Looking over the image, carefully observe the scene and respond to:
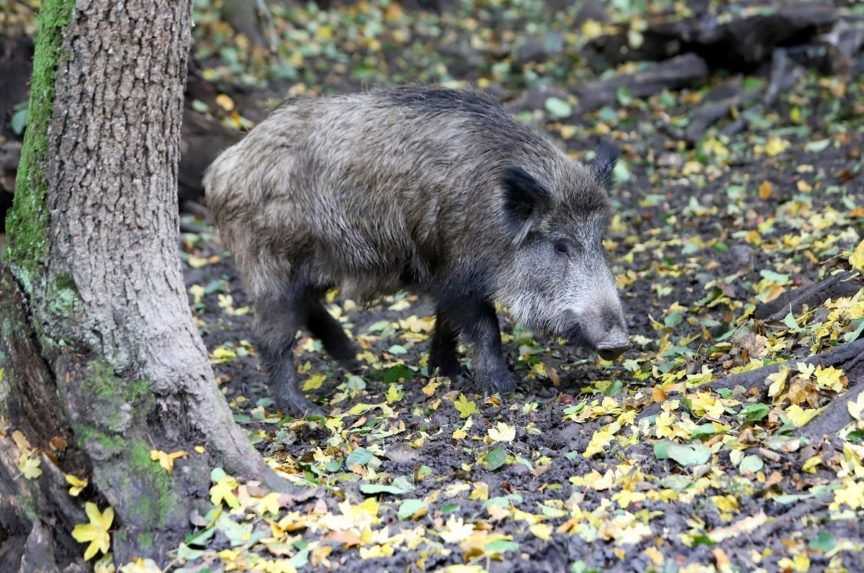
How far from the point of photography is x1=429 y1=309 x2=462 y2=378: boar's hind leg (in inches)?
286

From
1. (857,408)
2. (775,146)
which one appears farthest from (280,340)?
(775,146)

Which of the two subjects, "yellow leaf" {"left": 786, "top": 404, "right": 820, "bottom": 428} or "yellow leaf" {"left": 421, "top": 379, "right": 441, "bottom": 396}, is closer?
"yellow leaf" {"left": 786, "top": 404, "right": 820, "bottom": 428}

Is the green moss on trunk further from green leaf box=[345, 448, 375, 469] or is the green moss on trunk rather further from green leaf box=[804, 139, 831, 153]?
green leaf box=[804, 139, 831, 153]

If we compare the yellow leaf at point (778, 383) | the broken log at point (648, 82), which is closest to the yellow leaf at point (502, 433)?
the yellow leaf at point (778, 383)

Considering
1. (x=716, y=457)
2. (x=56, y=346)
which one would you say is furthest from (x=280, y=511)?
(x=716, y=457)

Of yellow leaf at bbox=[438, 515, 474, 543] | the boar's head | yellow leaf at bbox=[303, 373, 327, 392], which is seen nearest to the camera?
yellow leaf at bbox=[438, 515, 474, 543]

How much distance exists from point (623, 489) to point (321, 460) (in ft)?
5.29

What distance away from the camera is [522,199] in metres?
6.66

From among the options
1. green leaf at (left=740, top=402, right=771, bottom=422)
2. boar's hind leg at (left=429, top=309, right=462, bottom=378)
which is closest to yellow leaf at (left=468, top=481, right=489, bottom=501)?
green leaf at (left=740, top=402, right=771, bottom=422)

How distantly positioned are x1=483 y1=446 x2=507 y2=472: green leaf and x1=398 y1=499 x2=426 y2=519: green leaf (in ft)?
1.66

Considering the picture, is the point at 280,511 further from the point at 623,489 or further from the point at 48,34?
the point at 48,34

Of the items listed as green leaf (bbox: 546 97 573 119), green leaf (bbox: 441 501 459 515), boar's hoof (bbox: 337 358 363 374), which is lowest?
boar's hoof (bbox: 337 358 363 374)

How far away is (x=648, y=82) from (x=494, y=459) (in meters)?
8.16

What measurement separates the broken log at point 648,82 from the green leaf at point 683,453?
25.8ft
